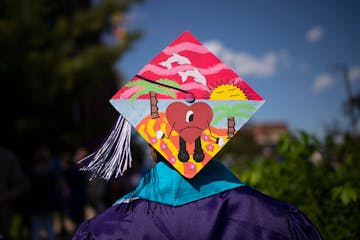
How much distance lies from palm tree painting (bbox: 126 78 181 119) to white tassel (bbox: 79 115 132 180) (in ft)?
0.59

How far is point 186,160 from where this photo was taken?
5.20 feet

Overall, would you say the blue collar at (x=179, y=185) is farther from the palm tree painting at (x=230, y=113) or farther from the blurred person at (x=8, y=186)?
the blurred person at (x=8, y=186)

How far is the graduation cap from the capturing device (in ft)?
5.33

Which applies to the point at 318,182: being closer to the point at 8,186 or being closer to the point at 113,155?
the point at 113,155

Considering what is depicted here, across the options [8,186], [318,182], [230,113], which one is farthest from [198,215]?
[8,186]

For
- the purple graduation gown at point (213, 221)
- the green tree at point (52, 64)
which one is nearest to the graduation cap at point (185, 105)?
the purple graduation gown at point (213, 221)

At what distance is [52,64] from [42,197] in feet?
12.8

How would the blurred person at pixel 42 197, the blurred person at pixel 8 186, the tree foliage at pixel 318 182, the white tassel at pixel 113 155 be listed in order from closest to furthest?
the white tassel at pixel 113 155 < the tree foliage at pixel 318 182 < the blurred person at pixel 8 186 < the blurred person at pixel 42 197

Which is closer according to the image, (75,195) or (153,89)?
(153,89)

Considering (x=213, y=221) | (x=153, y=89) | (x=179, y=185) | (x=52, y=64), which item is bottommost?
(x=213, y=221)

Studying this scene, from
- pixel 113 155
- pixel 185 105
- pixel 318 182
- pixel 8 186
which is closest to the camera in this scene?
pixel 185 105

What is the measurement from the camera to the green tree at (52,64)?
853cm

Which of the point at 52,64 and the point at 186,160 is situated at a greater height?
the point at 52,64

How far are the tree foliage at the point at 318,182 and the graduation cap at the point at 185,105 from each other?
1365mm
